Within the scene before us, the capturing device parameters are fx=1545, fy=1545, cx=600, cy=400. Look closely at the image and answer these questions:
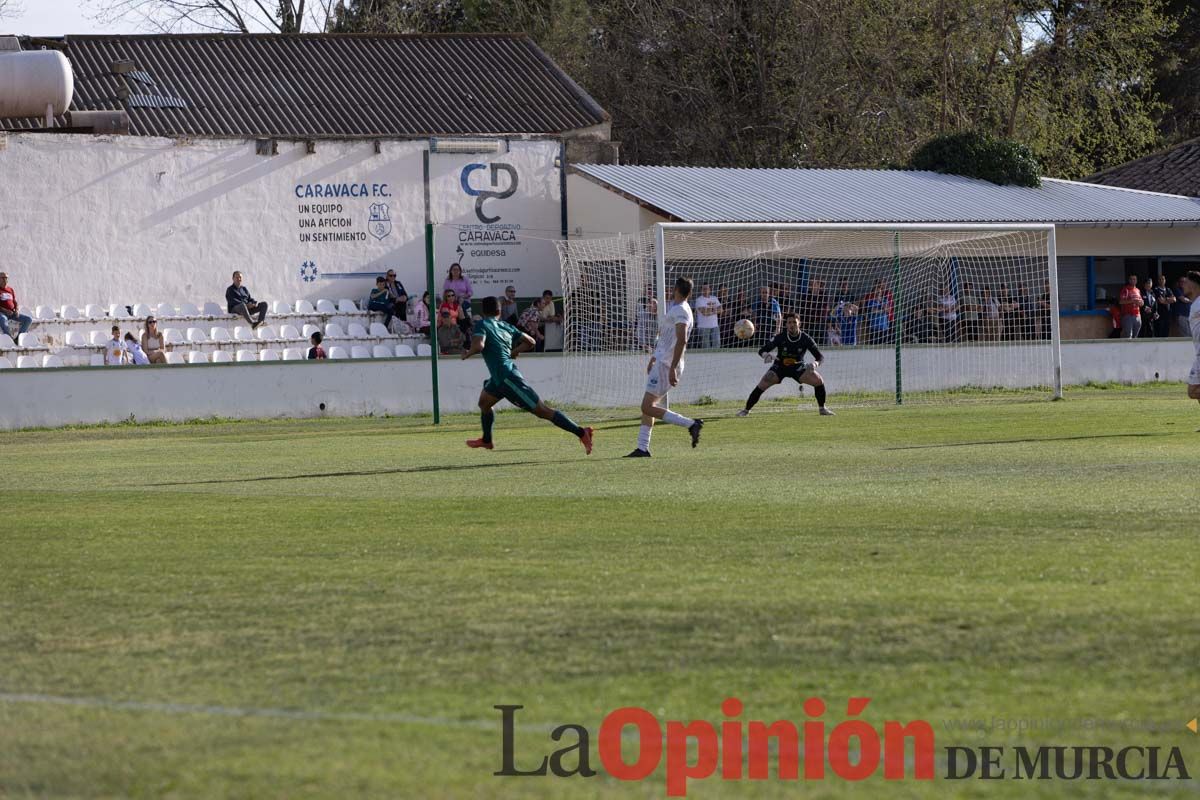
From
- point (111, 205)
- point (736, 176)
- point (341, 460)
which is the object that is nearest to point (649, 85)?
point (736, 176)

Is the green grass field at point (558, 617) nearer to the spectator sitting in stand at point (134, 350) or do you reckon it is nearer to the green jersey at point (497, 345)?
the green jersey at point (497, 345)

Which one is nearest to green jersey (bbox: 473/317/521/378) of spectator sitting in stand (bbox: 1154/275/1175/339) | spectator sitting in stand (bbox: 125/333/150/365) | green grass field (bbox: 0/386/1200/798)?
green grass field (bbox: 0/386/1200/798)

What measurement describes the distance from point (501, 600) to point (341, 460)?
10.1 metres

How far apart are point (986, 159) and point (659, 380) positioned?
24149 millimetres

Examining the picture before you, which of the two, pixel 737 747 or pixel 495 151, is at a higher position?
pixel 495 151

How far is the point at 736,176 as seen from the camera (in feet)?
118

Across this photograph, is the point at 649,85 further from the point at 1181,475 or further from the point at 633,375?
the point at 1181,475

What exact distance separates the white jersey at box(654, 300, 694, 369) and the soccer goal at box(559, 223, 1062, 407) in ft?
31.0

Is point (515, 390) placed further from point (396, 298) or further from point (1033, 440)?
point (396, 298)

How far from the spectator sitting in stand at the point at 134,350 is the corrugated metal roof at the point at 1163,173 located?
27207 millimetres

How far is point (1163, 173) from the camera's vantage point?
42.9 metres

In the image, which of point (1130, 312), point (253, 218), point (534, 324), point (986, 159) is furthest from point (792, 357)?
point (986, 159)

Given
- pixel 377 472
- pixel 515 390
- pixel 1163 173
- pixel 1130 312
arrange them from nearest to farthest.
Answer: pixel 377 472 < pixel 515 390 < pixel 1130 312 < pixel 1163 173

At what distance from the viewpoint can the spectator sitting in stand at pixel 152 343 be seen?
1121 inches
